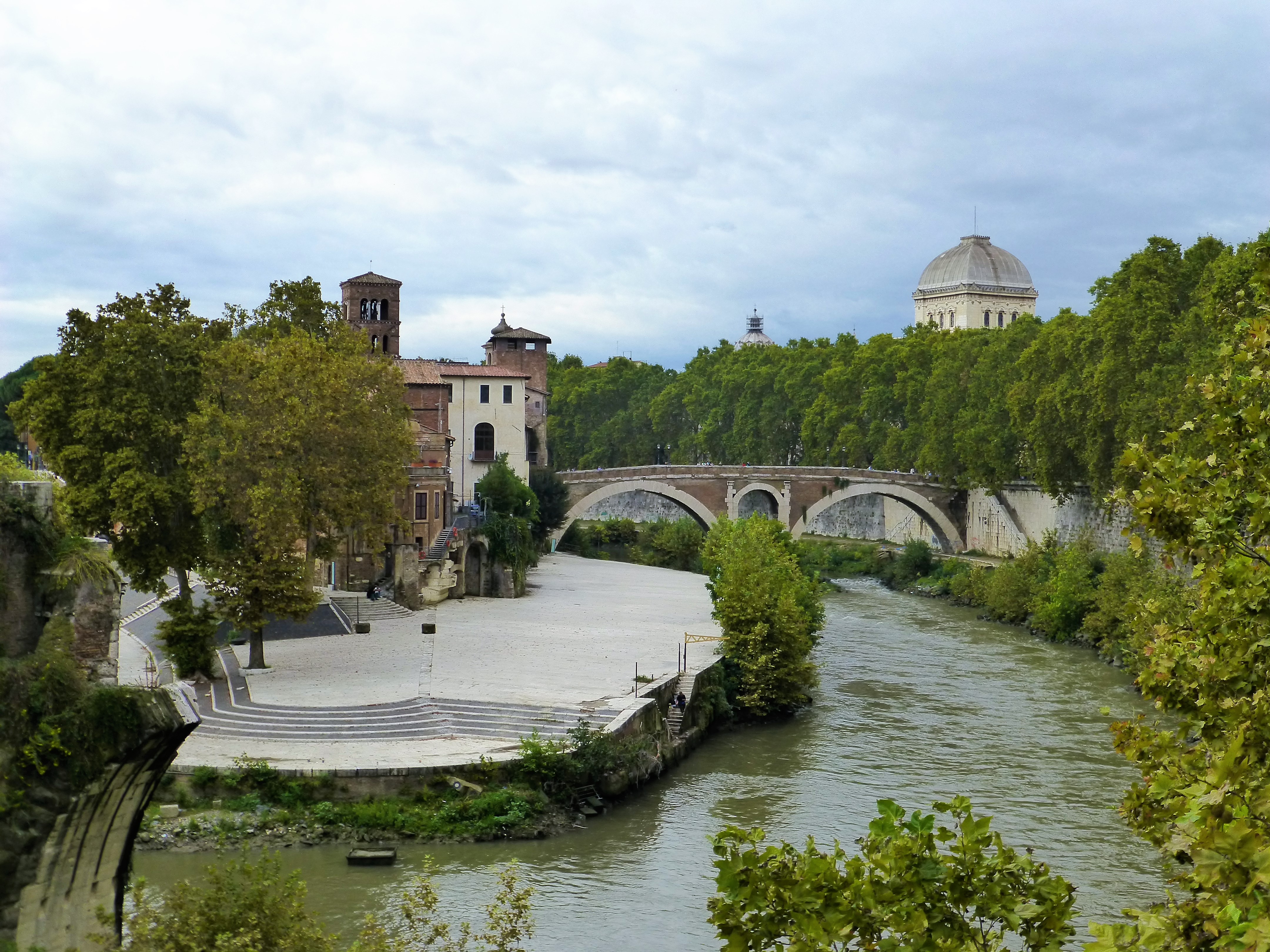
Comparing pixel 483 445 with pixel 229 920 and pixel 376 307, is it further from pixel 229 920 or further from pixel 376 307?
pixel 229 920

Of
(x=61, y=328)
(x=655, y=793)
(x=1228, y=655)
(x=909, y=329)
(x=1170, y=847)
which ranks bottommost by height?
(x=655, y=793)

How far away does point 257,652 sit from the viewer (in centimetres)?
2517

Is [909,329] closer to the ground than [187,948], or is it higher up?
higher up

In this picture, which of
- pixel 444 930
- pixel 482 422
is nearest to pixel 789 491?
pixel 482 422

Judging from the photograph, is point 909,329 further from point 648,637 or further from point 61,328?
point 61,328

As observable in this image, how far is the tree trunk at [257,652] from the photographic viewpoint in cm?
2506

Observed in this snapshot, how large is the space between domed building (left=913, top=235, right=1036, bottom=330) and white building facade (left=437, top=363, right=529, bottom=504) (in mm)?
58122

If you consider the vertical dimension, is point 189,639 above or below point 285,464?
below

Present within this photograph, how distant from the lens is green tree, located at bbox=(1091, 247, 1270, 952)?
6.64 m

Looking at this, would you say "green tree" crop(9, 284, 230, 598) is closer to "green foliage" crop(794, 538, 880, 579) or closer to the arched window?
the arched window

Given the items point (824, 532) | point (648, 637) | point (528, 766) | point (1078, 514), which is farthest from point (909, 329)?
point (528, 766)

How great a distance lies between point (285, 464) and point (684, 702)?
7.98 metres

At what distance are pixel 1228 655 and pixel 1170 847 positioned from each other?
2.01 m

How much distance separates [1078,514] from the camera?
152ft
